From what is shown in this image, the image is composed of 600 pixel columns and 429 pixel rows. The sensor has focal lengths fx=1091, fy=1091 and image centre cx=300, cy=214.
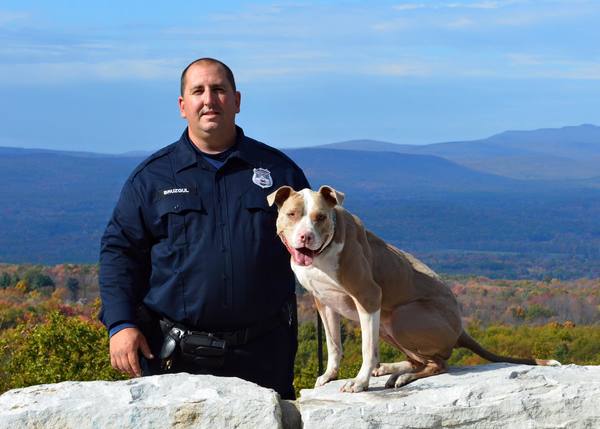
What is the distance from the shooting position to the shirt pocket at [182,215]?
671 centimetres

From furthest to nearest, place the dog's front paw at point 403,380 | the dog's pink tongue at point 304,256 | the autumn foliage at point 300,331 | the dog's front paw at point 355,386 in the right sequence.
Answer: the autumn foliage at point 300,331 → the dog's front paw at point 403,380 → the dog's front paw at point 355,386 → the dog's pink tongue at point 304,256

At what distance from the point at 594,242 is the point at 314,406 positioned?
656 feet

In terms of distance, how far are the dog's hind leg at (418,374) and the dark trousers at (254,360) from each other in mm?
884

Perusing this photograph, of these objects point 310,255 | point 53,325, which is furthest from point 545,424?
point 53,325

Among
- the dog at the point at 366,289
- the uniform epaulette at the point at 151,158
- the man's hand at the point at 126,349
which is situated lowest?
the man's hand at the point at 126,349

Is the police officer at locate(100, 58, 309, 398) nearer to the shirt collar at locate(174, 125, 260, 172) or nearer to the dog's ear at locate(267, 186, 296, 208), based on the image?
the shirt collar at locate(174, 125, 260, 172)

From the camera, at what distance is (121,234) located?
6.88m

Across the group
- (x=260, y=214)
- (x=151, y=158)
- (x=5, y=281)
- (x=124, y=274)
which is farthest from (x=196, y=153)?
(x=5, y=281)

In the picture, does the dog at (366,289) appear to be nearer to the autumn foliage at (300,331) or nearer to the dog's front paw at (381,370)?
the dog's front paw at (381,370)

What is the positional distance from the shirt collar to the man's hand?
1.07 m

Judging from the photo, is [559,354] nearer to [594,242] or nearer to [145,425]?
[145,425]

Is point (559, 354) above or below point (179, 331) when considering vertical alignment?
below

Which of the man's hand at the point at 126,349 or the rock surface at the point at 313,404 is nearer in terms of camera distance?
the rock surface at the point at 313,404

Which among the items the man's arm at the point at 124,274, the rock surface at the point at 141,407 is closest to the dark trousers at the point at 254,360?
the man's arm at the point at 124,274
